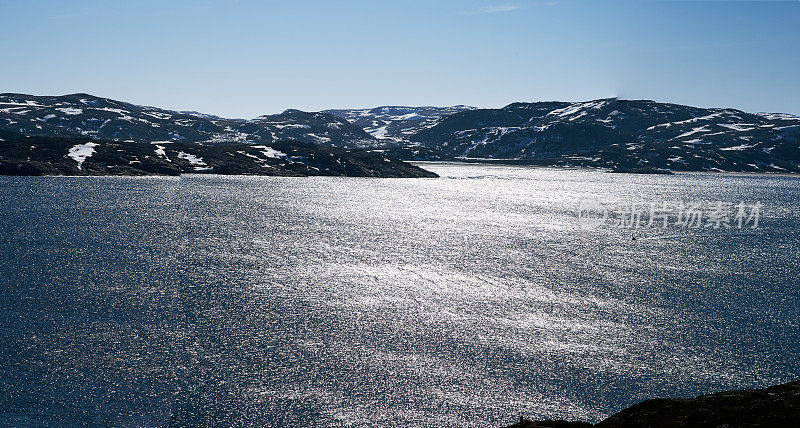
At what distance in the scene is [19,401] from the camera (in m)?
33.8

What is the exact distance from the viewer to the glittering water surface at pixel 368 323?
35.6 meters

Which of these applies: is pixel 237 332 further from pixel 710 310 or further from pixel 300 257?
pixel 710 310

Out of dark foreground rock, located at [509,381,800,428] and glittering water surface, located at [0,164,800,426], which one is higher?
dark foreground rock, located at [509,381,800,428]

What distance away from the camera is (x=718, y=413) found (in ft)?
78.4

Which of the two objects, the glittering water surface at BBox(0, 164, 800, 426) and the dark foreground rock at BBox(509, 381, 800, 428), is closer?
the dark foreground rock at BBox(509, 381, 800, 428)

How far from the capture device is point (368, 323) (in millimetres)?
51031

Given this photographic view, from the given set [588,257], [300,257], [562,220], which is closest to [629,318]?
[588,257]

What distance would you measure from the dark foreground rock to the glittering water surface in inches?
371

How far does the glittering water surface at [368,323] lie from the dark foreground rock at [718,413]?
943 cm

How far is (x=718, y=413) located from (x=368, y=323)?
3184 cm

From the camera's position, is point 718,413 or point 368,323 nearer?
point 718,413

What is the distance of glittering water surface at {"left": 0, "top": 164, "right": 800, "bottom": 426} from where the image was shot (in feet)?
117

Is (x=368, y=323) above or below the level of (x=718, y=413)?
below

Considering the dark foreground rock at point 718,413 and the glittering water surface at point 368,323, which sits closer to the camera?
the dark foreground rock at point 718,413
